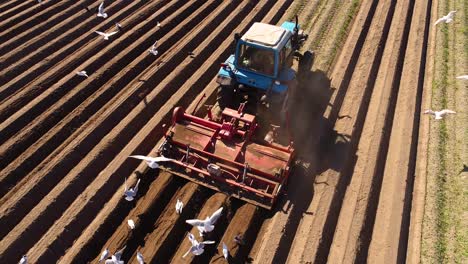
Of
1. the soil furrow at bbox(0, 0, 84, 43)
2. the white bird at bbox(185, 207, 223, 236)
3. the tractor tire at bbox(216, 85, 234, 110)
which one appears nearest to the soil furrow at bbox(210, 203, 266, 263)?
the white bird at bbox(185, 207, 223, 236)

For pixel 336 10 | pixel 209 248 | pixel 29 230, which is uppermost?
pixel 336 10

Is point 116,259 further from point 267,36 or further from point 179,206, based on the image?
point 267,36

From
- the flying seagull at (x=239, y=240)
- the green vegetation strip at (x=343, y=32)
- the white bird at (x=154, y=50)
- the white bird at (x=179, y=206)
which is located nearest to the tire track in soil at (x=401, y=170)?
the green vegetation strip at (x=343, y=32)

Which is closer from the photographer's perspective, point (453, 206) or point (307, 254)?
point (307, 254)

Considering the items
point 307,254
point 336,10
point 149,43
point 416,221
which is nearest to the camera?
point 307,254

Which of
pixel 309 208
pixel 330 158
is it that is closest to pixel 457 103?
pixel 330 158

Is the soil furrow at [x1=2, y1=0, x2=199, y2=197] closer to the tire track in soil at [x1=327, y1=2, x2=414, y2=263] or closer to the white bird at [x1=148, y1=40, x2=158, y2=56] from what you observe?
the white bird at [x1=148, y1=40, x2=158, y2=56]

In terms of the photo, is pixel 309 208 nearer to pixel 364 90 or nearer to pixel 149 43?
pixel 364 90

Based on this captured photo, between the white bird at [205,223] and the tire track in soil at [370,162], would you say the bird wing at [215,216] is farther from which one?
the tire track in soil at [370,162]
